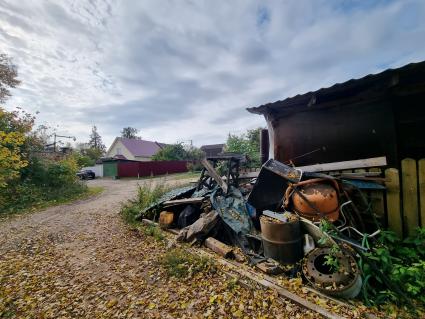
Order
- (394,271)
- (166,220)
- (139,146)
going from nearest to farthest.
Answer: (394,271) < (166,220) < (139,146)

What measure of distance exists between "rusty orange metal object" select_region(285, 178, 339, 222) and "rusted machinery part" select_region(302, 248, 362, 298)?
63cm

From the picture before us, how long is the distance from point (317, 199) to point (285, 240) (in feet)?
2.81

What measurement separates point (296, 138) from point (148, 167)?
22897 mm

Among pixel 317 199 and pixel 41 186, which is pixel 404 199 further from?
pixel 41 186

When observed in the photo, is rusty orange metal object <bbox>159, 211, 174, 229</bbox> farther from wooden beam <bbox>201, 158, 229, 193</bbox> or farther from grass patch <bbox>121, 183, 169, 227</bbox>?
wooden beam <bbox>201, 158, 229, 193</bbox>

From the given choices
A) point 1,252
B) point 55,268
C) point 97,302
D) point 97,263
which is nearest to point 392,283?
point 97,302

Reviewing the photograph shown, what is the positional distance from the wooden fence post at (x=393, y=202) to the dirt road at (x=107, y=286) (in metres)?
2.14

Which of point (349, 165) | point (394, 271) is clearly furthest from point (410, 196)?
point (394, 271)

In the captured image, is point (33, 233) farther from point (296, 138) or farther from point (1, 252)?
point (296, 138)

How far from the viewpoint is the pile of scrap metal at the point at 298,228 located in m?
2.89

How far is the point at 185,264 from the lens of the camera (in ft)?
12.4

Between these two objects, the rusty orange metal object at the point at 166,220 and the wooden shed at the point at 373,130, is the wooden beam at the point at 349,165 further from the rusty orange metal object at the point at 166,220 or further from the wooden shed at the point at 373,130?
the rusty orange metal object at the point at 166,220

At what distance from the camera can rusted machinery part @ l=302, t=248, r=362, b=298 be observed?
8.68 feet

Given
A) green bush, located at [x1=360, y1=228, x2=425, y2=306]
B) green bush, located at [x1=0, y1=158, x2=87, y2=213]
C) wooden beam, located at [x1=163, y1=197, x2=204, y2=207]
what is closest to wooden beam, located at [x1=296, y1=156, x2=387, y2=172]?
green bush, located at [x1=360, y1=228, x2=425, y2=306]
